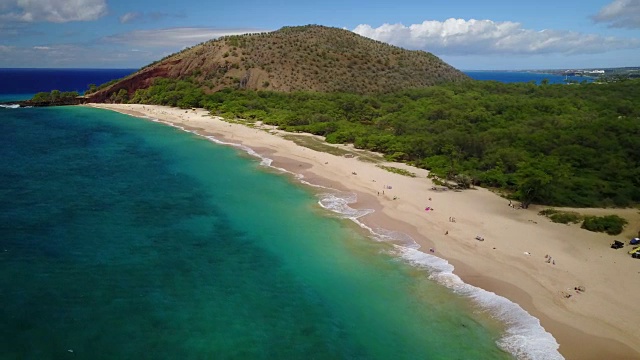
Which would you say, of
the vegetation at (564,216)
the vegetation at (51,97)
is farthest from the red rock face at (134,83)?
the vegetation at (564,216)

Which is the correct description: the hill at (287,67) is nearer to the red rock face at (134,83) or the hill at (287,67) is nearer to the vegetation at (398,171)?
the red rock face at (134,83)

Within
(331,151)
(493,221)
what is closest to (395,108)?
(331,151)

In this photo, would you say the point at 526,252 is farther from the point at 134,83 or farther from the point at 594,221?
the point at 134,83

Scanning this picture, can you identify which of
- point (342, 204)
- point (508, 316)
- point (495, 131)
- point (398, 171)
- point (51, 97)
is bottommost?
point (508, 316)

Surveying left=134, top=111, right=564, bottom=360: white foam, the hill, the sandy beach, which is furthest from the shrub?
the hill

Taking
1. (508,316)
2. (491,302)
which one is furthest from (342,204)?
(508,316)

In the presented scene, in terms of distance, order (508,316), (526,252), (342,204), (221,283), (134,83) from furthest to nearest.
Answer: (134,83)
(342,204)
(526,252)
(221,283)
(508,316)

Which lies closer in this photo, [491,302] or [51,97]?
[491,302]
